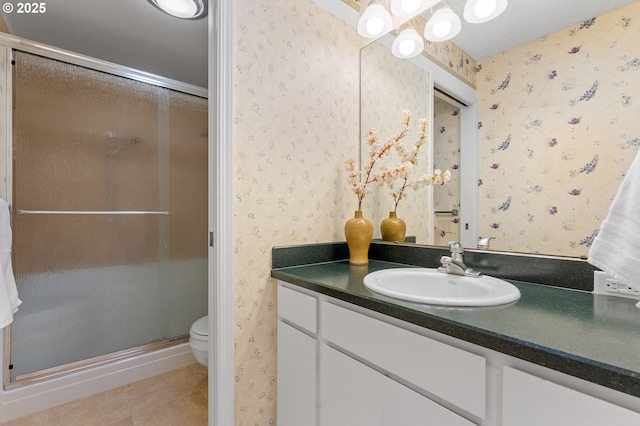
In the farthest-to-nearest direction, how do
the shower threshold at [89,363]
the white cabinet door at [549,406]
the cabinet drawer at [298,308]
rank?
the shower threshold at [89,363], the cabinet drawer at [298,308], the white cabinet door at [549,406]

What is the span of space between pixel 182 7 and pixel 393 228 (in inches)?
68.8

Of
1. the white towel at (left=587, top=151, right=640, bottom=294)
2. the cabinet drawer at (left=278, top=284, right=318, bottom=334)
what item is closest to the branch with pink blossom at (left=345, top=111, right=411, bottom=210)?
the cabinet drawer at (left=278, top=284, right=318, bottom=334)

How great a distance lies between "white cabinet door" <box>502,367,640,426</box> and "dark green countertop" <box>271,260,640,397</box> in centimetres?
4

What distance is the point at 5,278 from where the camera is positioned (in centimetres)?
137

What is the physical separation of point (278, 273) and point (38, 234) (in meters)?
1.62

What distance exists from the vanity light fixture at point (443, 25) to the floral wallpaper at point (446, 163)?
0.28 meters

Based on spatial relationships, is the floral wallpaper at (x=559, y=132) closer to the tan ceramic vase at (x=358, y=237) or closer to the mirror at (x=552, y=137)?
the mirror at (x=552, y=137)

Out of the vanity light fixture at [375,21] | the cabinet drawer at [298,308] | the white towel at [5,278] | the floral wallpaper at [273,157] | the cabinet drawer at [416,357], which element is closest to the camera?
the cabinet drawer at [416,357]

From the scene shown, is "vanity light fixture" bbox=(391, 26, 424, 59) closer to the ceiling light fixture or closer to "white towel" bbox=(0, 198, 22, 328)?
the ceiling light fixture

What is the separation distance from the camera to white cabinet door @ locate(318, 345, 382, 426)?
2.75 feet

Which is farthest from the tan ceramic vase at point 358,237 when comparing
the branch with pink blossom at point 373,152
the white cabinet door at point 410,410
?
the white cabinet door at point 410,410

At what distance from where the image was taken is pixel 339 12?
5.05ft

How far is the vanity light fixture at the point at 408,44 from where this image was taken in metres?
1.42

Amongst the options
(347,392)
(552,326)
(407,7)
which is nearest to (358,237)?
(347,392)
